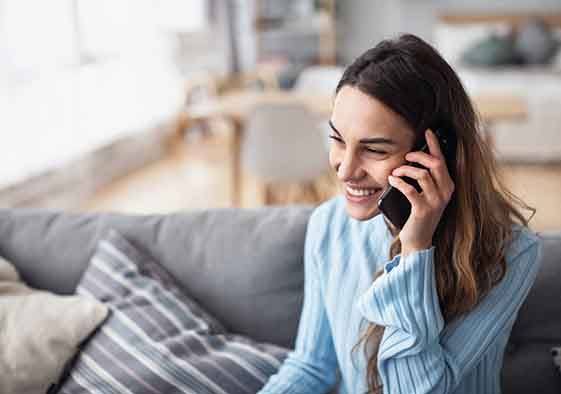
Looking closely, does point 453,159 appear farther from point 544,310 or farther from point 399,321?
point 544,310

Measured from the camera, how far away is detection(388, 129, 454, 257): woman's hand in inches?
40.0

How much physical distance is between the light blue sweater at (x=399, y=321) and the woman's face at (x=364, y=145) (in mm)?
112

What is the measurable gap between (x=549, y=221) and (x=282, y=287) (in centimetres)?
292

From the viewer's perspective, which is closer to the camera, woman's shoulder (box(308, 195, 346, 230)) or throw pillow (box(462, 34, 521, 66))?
woman's shoulder (box(308, 195, 346, 230))

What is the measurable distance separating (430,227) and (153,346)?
2.00 feet

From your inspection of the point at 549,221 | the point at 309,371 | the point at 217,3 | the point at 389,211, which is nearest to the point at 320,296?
the point at 309,371

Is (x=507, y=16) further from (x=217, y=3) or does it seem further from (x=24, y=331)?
(x=24, y=331)

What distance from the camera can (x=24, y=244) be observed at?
5.31 ft

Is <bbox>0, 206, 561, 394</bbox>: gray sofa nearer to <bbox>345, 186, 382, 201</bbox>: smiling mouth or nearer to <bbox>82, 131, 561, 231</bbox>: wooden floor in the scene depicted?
<bbox>345, 186, 382, 201</bbox>: smiling mouth

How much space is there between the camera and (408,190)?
1.02 meters

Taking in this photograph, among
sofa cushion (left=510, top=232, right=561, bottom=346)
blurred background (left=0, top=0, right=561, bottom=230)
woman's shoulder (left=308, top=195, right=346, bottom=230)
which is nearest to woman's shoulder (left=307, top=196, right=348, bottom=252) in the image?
woman's shoulder (left=308, top=195, right=346, bottom=230)

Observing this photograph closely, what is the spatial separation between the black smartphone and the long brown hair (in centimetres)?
1

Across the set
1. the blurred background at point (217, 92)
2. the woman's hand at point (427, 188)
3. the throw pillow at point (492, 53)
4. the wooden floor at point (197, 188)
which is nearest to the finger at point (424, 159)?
the woman's hand at point (427, 188)

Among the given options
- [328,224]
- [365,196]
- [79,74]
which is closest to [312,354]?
[328,224]
